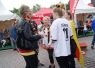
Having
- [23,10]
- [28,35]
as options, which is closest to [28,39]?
[28,35]

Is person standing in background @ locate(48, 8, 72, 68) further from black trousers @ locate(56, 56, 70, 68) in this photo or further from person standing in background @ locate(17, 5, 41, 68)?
person standing in background @ locate(17, 5, 41, 68)

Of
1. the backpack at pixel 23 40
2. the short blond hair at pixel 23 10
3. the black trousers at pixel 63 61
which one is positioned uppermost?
the short blond hair at pixel 23 10

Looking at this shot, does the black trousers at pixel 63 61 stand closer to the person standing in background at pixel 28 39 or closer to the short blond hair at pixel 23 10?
the person standing in background at pixel 28 39

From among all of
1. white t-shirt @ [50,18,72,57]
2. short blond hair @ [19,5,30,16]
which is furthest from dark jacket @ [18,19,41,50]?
white t-shirt @ [50,18,72,57]

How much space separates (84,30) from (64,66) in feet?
46.2

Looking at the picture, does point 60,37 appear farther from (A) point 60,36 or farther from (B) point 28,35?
(B) point 28,35

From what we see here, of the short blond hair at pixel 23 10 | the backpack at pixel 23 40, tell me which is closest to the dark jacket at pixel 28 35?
the backpack at pixel 23 40

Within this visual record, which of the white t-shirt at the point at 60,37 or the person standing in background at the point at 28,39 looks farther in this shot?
the white t-shirt at the point at 60,37

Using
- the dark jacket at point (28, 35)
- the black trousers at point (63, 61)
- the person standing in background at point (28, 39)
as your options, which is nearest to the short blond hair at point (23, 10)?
the person standing in background at point (28, 39)

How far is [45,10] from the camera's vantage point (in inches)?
1072

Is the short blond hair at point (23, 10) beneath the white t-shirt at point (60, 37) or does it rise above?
above

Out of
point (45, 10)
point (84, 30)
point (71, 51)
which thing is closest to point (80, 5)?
point (84, 30)

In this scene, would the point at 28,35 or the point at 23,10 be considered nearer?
the point at 28,35

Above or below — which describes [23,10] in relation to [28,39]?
above
